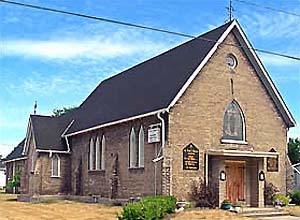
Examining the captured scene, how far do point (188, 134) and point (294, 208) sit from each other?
23.4 feet

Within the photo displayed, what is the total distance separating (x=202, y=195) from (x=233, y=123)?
462 centimetres

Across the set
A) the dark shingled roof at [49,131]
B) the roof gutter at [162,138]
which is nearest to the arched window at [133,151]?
the roof gutter at [162,138]

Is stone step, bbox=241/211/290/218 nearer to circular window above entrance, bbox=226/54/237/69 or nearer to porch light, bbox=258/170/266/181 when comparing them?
porch light, bbox=258/170/266/181

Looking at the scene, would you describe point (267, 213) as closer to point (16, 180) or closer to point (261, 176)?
point (261, 176)

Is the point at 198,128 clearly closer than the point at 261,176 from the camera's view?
Yes

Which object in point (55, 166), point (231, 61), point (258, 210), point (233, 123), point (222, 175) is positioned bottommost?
point (258, 210)

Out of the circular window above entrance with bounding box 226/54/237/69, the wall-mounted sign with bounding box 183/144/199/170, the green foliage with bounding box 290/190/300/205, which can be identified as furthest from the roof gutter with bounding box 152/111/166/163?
the green foliage with bounding box 290/190/300/205

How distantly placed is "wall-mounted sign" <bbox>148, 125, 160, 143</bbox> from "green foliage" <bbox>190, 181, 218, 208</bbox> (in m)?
2.89

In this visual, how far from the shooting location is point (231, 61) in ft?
91.5

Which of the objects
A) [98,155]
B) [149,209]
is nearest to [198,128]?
[149,209]

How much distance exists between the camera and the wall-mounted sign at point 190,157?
2541cm

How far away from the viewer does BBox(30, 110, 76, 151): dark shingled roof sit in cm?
3778

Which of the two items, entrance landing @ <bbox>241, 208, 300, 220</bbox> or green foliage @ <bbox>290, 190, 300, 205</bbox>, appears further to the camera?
green foliage @ <bbox>290, 190, 300, 205</bbox>

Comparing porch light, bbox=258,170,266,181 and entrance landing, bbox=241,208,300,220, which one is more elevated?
porch light, bbox=258,170,266,181
